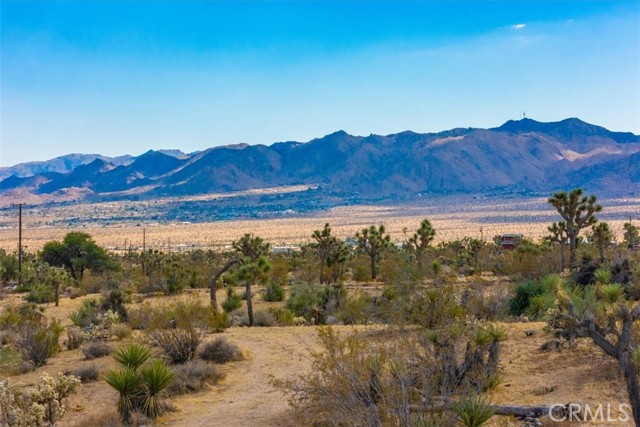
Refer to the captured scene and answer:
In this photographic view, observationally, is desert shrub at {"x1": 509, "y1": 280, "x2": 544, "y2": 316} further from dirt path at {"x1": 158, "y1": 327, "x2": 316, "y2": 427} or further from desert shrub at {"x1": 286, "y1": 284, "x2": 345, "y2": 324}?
dirt path at {"x1": 158, "y1": 327, "x2": 316, "y2": 427}

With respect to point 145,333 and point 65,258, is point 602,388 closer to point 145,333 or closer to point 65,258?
point 145,333

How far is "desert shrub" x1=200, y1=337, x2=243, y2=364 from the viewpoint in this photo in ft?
57.7

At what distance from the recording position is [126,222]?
162000 mm

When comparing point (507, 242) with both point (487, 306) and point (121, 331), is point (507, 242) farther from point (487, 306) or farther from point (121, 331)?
point (121, 331)

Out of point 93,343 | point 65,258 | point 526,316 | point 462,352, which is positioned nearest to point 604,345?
point 462,352

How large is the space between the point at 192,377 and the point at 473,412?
8.79m

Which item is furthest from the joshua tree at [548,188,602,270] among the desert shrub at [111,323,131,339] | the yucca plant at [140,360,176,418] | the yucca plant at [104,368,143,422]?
the yucca plant at [104,368,143,422]

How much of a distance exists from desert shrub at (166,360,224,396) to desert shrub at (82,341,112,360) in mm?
3691

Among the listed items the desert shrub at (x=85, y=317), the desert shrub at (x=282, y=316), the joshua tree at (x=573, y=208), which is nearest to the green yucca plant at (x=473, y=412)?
the desert shrub at (x=282, y=316)

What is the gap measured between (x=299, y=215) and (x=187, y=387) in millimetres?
147584

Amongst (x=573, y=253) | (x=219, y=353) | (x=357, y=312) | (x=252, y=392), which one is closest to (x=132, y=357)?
(x=252, y=392)

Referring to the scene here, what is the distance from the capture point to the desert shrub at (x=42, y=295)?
34562 millimetres

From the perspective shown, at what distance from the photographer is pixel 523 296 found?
24125 mm

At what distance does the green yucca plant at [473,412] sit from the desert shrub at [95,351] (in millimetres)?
13069
